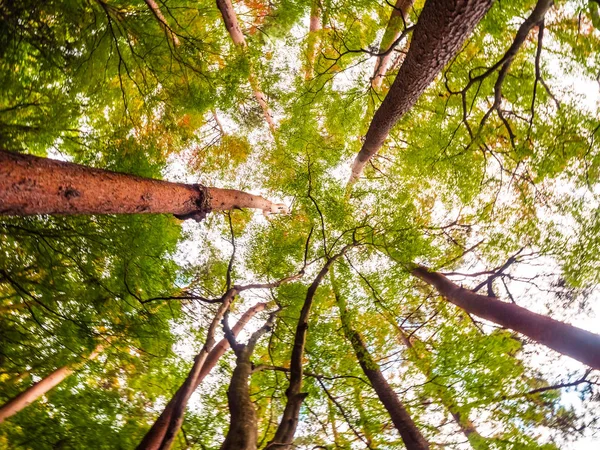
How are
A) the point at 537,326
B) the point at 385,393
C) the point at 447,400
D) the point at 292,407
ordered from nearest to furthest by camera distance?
Answer: 1. the point at 292,407
2. the point at 537,326
3. the point at 447,400
4. the point at 385,393

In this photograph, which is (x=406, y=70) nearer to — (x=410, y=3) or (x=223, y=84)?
(x=410, y=3)

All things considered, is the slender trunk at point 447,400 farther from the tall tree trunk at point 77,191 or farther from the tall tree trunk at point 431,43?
the tall tree trunk at point 77,191

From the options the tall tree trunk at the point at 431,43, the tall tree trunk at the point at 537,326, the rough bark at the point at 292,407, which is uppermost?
the tall tree trunk at the point at 431,43

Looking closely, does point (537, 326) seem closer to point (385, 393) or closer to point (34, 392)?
point (385, 393)

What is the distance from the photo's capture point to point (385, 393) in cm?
531

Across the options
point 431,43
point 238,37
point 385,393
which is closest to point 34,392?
point 385,393

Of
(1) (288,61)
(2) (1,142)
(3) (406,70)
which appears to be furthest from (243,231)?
(3) (406,70)

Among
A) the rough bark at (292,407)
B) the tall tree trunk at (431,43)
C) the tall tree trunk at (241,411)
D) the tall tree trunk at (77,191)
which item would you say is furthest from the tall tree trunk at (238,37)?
the rough bark at (292,407)

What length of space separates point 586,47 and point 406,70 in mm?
2624

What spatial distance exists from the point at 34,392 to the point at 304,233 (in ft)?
19.2

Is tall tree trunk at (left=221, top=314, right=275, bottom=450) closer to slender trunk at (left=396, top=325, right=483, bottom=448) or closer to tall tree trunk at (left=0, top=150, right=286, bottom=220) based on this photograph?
tall tree trunk at (left=0, top=150, right=286, bottom=220)

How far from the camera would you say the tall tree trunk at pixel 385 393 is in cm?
456

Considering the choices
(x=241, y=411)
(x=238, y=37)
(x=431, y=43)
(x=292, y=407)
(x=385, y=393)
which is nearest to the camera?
(x=292, y=407)

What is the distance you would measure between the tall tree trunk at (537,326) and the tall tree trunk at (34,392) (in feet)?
21.7
